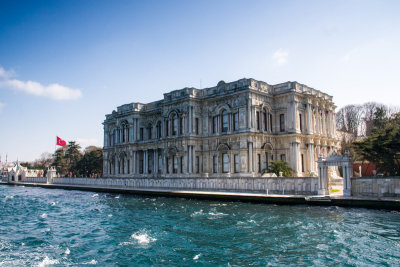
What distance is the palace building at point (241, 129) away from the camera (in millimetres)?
29469

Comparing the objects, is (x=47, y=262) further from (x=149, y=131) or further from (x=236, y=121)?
(x=149, y=131)

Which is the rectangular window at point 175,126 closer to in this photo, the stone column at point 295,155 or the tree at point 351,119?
the stone column at point 295,155

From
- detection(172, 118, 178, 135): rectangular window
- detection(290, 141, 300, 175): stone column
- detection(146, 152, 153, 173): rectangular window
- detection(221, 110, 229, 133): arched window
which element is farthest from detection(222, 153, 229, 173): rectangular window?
detection(146, 152, 153, 173): rectangular window

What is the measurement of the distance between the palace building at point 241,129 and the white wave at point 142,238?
16660 millimetres

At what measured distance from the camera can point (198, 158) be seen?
109ft

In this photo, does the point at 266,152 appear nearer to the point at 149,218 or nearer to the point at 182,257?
the point at 149,218

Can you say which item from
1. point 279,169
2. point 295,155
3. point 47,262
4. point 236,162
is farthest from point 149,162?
point 47,262

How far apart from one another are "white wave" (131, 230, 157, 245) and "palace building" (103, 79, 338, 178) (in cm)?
1666

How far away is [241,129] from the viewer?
29.5 meters

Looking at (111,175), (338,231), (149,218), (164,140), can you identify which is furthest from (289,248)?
(111,175)

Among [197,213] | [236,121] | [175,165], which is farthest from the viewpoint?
[175,165]

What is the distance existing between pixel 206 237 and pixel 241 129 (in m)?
18.2

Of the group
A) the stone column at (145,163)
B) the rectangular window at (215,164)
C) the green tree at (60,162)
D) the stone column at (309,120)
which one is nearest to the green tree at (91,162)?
the green tree at (60,162)

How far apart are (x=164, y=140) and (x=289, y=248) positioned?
25848mm
